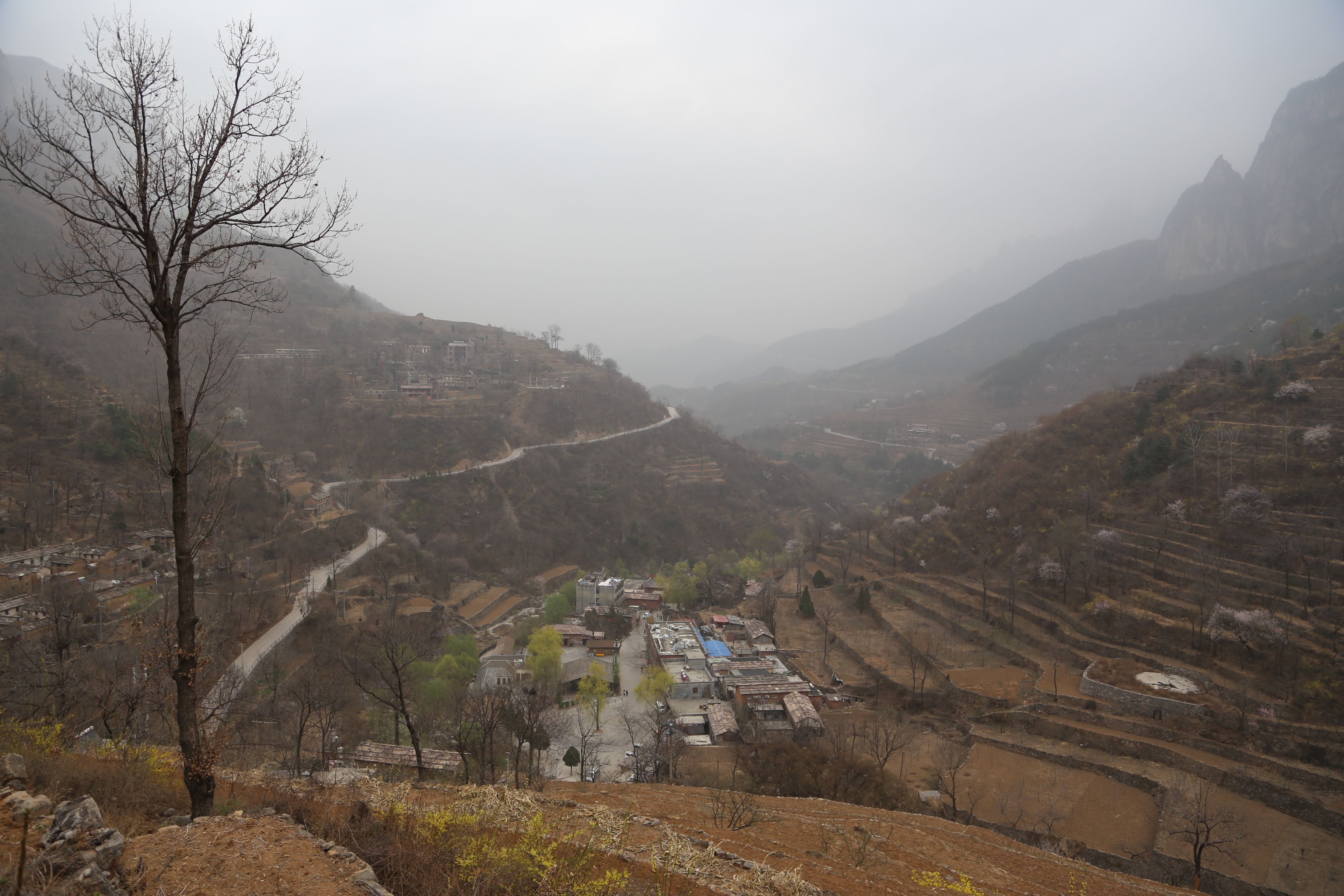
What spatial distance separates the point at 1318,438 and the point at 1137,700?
1422cm

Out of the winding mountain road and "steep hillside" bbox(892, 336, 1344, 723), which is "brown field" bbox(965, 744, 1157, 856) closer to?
"steep hillside" bbox(892, 336, 1344, 723)

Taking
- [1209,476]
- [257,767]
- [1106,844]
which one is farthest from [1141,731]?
[257,767]

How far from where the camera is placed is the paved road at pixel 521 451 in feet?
126

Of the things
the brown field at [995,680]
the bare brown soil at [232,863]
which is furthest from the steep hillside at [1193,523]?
the bare brown soil at [232,863]

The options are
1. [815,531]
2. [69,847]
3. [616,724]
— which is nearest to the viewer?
[69,847]

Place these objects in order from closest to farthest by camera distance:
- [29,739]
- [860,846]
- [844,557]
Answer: [29,739], [860,846], [844,557]

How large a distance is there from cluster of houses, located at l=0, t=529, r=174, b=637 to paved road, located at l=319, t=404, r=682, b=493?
1282cm

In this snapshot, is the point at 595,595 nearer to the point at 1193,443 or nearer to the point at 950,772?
the point at 950,772

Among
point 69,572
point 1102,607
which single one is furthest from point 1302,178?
point 69,572

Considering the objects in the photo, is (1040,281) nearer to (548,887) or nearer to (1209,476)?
(1209,476)

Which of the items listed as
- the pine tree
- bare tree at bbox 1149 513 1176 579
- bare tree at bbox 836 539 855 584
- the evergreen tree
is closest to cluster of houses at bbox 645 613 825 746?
the pine tree

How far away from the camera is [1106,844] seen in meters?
13.4

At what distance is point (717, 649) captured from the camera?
27469 millimetres

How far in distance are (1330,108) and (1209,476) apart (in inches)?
4327
